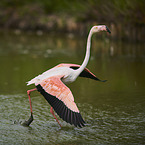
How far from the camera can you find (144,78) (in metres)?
9.59

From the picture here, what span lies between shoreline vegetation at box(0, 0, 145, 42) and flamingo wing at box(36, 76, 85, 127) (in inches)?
368

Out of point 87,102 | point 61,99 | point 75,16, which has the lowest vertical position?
point 87,102

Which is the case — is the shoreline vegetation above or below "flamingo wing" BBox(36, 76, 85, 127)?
above

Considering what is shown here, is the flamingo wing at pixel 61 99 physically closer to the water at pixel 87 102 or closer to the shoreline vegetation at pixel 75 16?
the water at pixel 87 102

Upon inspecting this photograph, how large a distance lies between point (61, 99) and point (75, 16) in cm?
1720

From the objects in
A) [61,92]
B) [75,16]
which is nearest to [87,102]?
[61,92]

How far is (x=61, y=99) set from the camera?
5.18 m

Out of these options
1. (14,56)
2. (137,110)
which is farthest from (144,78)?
(14,56)

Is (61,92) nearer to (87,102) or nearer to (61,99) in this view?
(61,99)

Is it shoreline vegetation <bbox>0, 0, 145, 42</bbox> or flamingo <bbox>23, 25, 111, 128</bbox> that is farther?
shoreline vegetation <bbox>0, 0, 145, 42</bbox>

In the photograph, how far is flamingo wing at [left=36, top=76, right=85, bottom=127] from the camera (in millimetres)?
4926

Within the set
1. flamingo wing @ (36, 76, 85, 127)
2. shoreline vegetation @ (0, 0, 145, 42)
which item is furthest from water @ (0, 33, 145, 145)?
shoreline vegetation @ (0, 0, 145, 42)

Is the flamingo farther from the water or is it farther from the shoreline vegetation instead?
the shoreline vegetation

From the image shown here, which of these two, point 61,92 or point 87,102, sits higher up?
point 61,92
